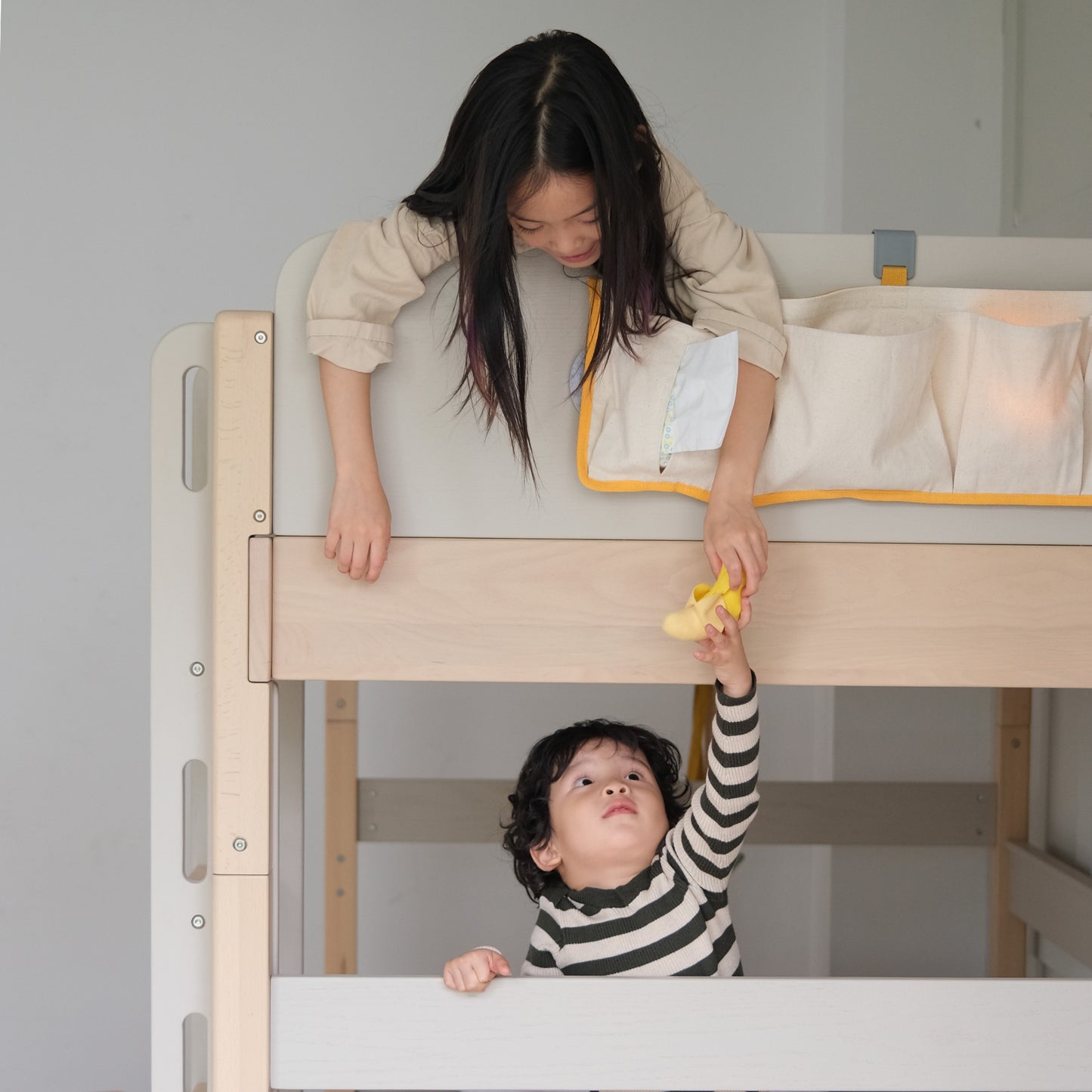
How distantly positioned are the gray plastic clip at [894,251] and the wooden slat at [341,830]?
3.35 feet

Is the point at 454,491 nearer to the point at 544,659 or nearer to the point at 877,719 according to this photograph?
the point at 544,659

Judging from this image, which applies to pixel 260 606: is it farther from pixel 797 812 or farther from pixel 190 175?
pixel 190 175

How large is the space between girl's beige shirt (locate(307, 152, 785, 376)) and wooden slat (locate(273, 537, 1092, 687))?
16 cm

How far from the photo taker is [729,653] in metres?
0.90

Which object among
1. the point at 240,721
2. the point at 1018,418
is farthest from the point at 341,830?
the point at 1018,418

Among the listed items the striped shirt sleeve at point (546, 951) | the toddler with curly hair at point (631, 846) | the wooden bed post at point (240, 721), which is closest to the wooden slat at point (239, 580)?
the wooden bed post at point (240, 721)

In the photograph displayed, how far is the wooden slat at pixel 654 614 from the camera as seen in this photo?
92 centimetres

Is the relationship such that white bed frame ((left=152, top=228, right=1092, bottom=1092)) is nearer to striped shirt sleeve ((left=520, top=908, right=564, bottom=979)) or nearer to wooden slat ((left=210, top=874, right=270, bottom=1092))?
wooden slat ((left=210, top=874, right=270, bottom=1092))

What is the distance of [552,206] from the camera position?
86 cm

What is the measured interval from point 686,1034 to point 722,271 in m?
0.62

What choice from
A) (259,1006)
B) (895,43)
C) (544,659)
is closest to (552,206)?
(544,659)

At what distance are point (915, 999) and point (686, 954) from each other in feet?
0.78

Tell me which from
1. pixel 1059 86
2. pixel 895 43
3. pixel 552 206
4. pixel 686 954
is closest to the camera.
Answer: pixel 552 206

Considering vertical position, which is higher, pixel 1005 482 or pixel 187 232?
pixel 187 232
